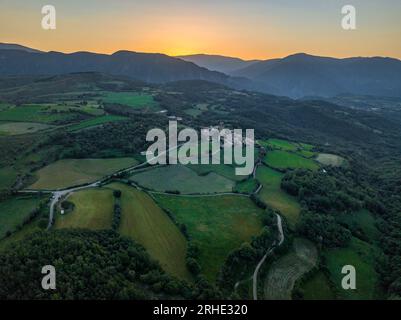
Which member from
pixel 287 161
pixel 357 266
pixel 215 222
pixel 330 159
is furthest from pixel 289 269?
pixel 330 159

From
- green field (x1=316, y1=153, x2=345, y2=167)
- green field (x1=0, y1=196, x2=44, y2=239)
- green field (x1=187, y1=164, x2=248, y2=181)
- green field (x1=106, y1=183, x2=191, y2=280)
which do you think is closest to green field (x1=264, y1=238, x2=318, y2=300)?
green field (x1=106, y1=183, x2=191, y2=280)

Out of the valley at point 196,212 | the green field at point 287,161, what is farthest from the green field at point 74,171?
the green field at point 287,161

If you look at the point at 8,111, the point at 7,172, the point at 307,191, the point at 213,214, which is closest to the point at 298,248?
the point at 213,214

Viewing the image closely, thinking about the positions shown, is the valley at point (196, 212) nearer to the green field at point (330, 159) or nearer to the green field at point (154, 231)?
the green field at point (154, 231)

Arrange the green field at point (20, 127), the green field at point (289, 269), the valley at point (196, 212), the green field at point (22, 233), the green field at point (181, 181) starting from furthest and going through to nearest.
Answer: the green field at point (20, 127)
the green field at point (181, 181)
the valley at point (196, 212)
the green field at point (289, 269)
the green field at point (22, 233)

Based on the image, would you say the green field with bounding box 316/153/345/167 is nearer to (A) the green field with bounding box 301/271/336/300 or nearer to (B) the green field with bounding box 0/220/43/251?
(A) the green field with bounding box 301/271/336/300

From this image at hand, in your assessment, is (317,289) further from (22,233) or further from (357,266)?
(22,233)
